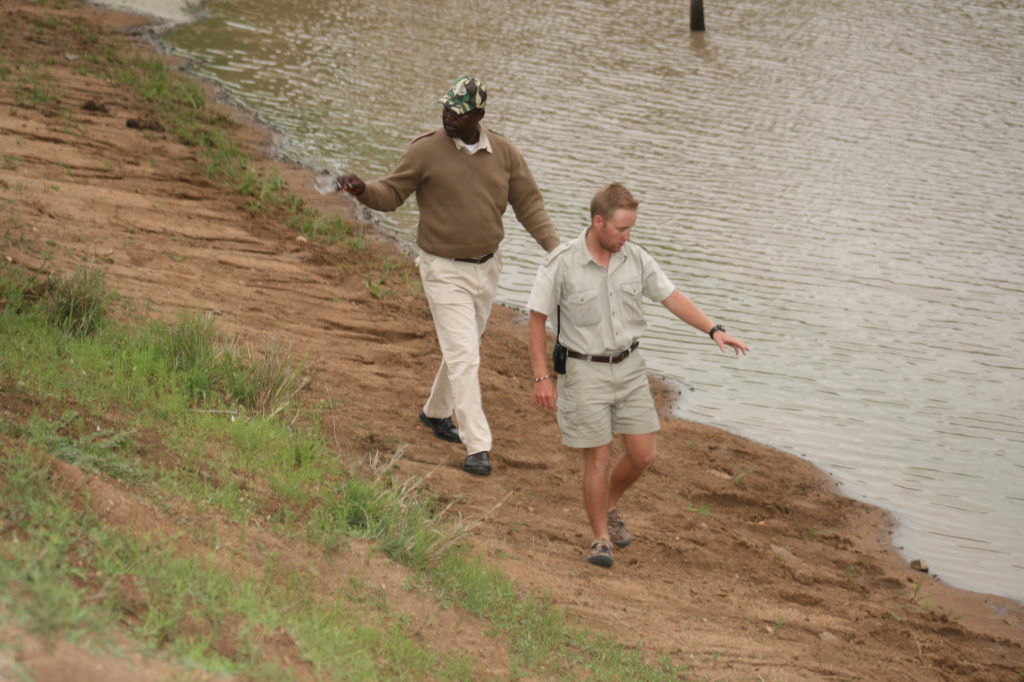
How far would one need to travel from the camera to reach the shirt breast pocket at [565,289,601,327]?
6.18m

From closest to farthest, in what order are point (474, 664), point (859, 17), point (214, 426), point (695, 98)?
1. point (474, 664)
2. point (214, 426)
3. point (695, 98)
4. point (859, 17)

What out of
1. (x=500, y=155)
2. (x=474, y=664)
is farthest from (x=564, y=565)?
(x=500, y=155)

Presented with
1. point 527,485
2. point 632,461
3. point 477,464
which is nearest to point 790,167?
point 527,485

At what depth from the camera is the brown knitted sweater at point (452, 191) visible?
700 centimetres

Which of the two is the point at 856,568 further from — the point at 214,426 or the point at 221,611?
the point at 221,611

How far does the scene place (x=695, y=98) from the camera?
19.3 metres

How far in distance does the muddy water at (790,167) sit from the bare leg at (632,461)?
243cm

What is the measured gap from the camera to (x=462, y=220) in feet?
23.2

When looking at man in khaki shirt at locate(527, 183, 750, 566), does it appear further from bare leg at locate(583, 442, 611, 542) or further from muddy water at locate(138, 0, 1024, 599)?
muddy water at locate(138, 0, 1024, 599)

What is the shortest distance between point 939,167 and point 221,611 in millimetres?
14088

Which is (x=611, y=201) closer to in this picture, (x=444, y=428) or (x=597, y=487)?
(x=597, y=487)

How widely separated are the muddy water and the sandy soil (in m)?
0.76

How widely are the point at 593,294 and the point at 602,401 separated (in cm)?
57

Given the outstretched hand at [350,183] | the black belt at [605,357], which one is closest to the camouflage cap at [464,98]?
the outstretched hand at [350,183]
